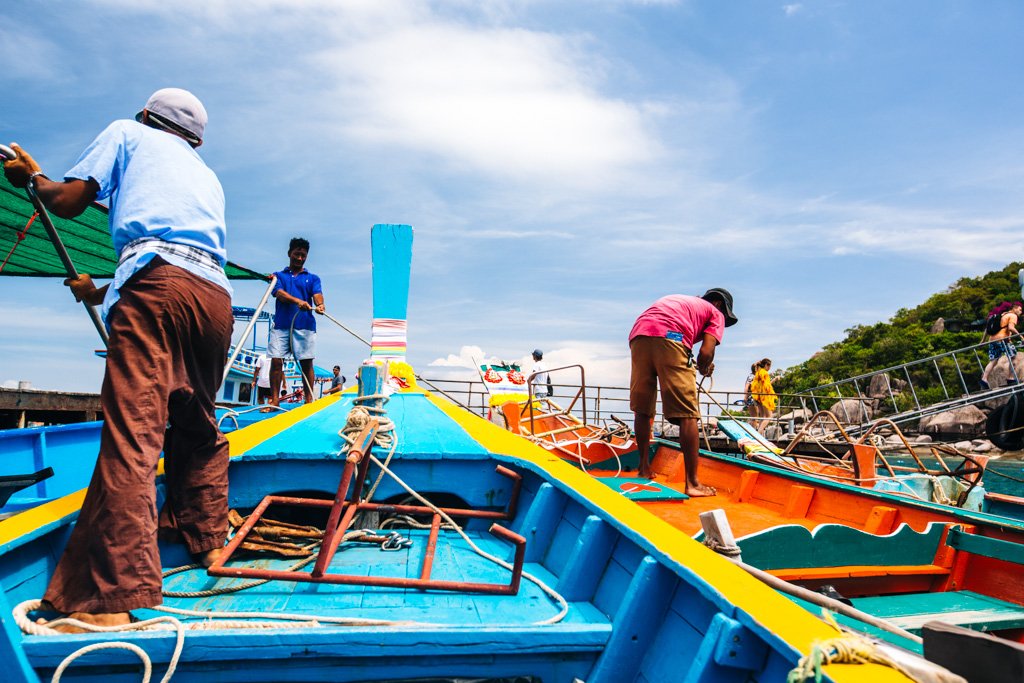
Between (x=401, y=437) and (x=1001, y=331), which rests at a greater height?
(x=1001, y=331)

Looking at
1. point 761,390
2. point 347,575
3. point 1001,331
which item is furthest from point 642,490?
point 1001,331

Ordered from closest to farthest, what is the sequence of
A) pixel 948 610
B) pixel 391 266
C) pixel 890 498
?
pixel 948 610 → pixel 890 498 → pixel 391 266

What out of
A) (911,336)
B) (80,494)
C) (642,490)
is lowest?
(642,490)

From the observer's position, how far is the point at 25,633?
57.1 inches

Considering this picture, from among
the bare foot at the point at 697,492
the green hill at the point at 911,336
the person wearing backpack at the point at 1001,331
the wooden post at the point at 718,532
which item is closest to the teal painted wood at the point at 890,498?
the bare foot at the point at 697,492

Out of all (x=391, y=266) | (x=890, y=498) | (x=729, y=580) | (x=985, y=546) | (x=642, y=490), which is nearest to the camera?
(x=729, y=580)

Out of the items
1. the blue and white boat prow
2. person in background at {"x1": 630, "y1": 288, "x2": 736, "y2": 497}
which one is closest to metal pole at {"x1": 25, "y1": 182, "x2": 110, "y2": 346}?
the blue and white boat prow

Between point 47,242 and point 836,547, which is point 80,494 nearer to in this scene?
point 836,547

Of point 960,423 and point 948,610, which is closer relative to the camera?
point 948,610

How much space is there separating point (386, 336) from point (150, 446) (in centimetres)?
325

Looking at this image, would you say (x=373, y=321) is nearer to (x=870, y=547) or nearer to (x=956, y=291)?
(x=870, y=547)

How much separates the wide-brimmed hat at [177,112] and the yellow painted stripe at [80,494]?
1201 millimetres

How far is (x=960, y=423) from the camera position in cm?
3097

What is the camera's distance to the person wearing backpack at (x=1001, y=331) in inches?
475
